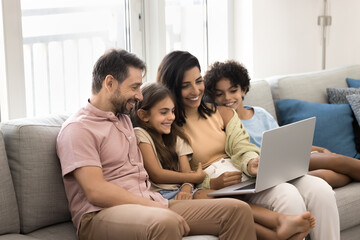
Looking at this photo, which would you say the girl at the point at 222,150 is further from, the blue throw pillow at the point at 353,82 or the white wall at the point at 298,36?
the white wall at the point at 298,36

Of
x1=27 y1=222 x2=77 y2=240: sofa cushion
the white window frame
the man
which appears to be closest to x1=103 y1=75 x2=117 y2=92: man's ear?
the man

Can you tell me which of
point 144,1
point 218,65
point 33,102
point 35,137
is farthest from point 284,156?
point 144,1

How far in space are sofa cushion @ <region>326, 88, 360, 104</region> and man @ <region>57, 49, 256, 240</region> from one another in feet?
5.04

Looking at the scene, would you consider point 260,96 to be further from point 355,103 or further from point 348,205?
point 348,205

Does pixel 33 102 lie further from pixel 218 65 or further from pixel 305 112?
pixel 305 112

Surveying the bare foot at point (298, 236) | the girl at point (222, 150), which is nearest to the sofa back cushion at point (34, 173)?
the girl at point (222, 150)

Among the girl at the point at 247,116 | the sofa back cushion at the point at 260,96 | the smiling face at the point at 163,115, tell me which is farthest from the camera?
the sofa back cushion at the point at 260,96

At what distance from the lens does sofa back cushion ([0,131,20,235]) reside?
1.94 meters

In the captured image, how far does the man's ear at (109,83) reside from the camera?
2080 millimetres

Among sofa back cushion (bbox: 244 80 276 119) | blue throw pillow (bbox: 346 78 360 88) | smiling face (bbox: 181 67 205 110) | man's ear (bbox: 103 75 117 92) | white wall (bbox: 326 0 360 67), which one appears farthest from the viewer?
white wall (bbox: 326 0 360 67)

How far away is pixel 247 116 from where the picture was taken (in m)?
2.82

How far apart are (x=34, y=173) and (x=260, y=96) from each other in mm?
1478

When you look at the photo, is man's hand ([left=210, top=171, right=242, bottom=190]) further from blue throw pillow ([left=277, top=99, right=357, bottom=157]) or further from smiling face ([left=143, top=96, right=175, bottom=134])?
blue throw pillow ([left=277, top=99, right=357, bottom=157])

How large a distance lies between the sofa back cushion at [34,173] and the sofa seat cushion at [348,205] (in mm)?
1233
